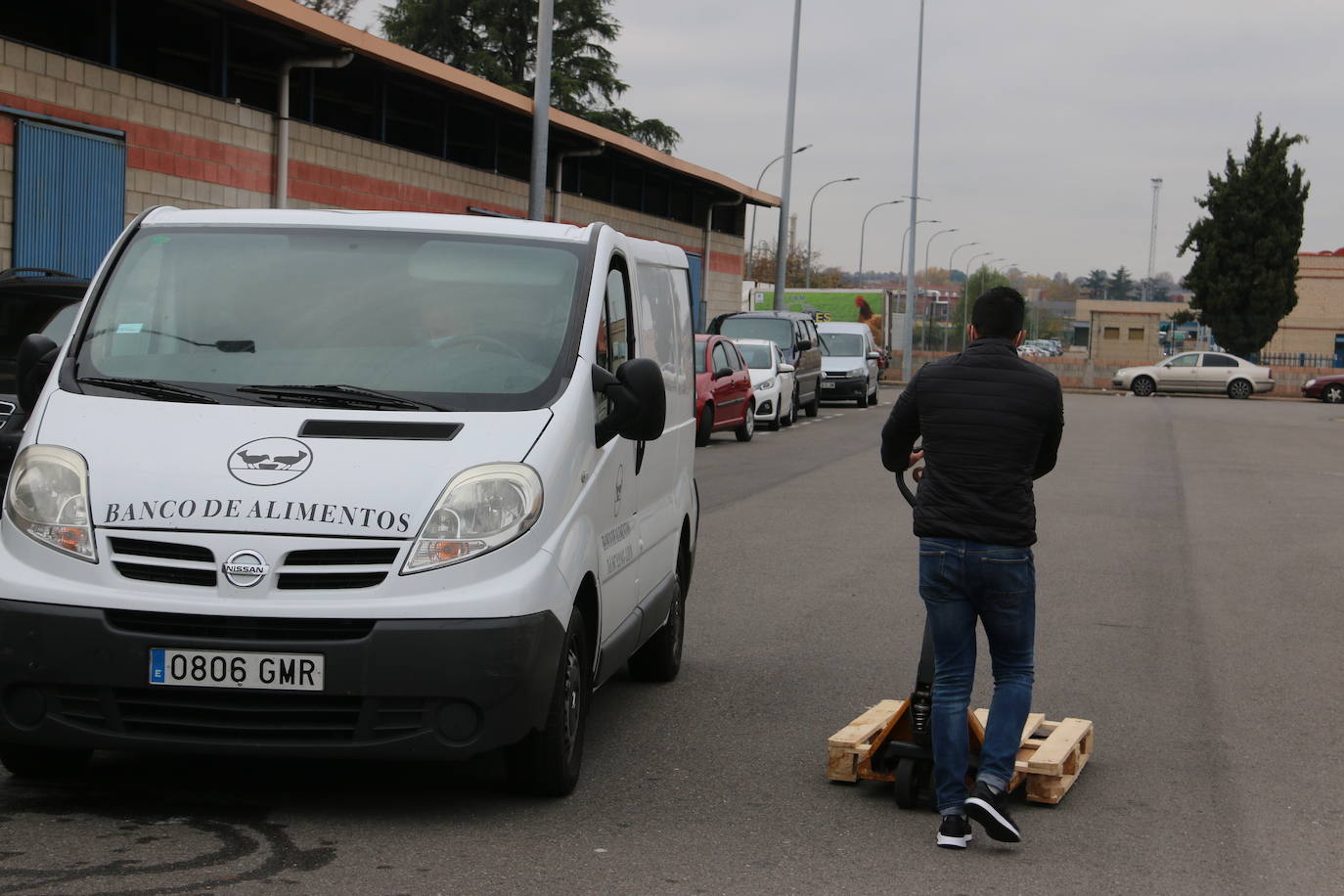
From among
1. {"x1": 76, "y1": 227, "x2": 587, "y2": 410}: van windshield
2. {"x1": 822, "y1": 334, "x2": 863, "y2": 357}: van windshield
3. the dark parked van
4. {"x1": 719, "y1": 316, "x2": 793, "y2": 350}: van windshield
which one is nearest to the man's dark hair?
{"x1": 76, "y1": 227, "x2": 587, "y2": 410}: van windshield

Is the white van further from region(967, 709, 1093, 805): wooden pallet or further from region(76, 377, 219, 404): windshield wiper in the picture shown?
region(967, 709, 1093, 805): wooden pallet

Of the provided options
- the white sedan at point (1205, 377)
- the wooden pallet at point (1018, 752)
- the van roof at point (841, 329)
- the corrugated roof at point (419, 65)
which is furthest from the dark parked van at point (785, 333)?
the white sedan at point (1205, 377)

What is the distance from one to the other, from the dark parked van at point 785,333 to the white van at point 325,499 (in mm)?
24016

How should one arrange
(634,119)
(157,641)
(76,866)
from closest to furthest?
(76,866), (157,641), (634,119)

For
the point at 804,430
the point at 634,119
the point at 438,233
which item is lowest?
the point at 804,430

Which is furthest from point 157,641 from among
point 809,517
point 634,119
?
Result: point 634,119

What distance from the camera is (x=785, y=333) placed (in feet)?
102

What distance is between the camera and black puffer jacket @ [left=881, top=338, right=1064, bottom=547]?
17.0 feet

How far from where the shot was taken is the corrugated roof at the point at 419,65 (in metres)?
21.6

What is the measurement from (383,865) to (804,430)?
80.3 ft

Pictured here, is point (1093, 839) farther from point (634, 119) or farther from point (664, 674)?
point (634, 119)

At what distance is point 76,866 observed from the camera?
14.9 ft

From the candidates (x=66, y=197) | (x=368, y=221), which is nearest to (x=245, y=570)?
(x=368, y=221)

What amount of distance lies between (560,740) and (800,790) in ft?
2.96
